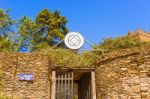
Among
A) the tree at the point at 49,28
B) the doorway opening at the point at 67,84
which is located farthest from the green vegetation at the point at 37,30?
the doorway opening at the point at 67,84

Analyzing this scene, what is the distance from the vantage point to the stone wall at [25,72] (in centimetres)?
1016

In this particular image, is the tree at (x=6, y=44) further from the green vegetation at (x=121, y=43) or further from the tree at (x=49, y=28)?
the green vegetation at (x=121, y=43)

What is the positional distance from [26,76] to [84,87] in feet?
12.9

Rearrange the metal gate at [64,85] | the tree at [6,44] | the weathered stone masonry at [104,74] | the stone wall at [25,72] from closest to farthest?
the weathered stone masonry at [104,74], the stone wall at [25,72], the metal gate at [64,85], the tree at [6,44]

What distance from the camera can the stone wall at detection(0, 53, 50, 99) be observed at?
400 inches

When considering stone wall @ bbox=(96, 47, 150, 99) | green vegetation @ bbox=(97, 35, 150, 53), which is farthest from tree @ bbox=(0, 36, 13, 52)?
stone wall @ bbox=(96, 47, 150, 99)

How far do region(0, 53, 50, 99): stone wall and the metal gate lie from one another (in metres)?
0.99

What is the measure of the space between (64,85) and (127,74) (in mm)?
3581

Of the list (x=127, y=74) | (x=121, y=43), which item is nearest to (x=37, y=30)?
(x=121, y=43)

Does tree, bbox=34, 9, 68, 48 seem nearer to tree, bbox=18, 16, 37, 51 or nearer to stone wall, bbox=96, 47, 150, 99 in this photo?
tree, bbox=18, 16, 37, 51

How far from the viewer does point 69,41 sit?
44.2 ft

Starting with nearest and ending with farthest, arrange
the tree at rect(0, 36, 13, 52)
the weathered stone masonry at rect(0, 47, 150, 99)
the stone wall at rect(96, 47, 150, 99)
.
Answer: the stone wall at rect(96, 47, 150, 99), the weathered stone masonry at rect(0, 47, 150, 99), the tree at rect(0, 36, 13, 52)

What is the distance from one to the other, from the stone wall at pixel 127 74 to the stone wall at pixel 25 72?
2404 mm

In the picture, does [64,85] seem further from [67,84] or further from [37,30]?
[37,30]
